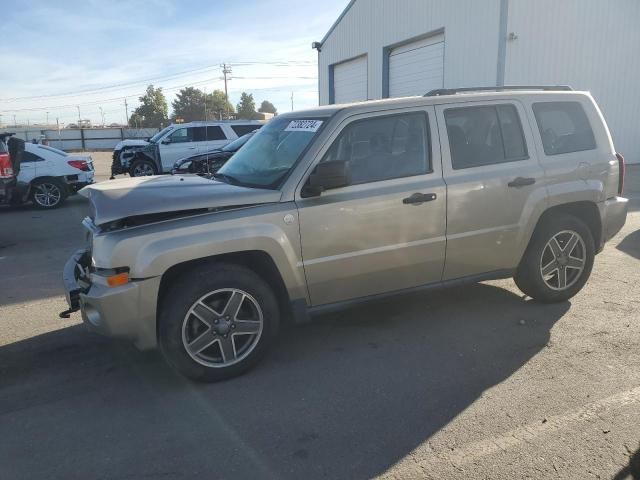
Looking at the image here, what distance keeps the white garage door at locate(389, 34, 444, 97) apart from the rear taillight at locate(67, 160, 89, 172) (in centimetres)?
1169

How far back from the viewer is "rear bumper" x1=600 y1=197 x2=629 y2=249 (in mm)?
4879

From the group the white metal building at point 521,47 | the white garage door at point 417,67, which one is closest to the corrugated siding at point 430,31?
the white metal building at point 521,47

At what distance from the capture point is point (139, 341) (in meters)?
3.44

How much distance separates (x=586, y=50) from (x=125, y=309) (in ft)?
59.3

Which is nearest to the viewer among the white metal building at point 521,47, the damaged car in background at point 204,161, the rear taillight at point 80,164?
the damaged car in background at point 204,161

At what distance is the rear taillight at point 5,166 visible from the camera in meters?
7.98

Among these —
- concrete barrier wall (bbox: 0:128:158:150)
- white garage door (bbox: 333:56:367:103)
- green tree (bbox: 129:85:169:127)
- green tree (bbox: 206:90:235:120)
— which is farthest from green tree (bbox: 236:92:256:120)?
white garage door (bbox: 333:56:367:103)

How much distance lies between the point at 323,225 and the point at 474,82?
14.8 meters

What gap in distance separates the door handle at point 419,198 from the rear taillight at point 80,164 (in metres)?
11.0

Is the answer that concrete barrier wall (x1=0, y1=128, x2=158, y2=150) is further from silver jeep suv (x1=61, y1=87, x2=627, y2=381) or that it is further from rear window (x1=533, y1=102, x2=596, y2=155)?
rear window (x1=533, y1=102, x2=596, y2=155)

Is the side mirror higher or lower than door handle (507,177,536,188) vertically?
higher

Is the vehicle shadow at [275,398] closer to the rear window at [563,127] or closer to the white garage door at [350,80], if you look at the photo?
the rear window at [563,127]

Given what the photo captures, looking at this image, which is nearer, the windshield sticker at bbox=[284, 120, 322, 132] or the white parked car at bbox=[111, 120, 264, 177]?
the windshield sticker at bbox=[284, 120, 322, 132]

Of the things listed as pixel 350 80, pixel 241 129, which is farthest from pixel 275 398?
pixel 350 80
